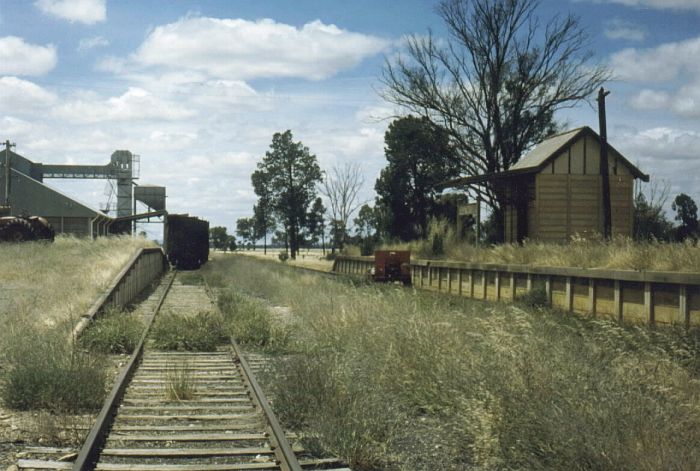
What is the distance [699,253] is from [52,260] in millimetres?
24436

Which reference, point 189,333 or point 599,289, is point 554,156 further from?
point 189,333

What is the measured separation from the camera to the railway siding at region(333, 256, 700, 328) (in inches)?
429

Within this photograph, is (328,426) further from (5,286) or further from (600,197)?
(600,197)

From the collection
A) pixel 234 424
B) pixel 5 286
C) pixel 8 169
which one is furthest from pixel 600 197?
pixel 8 169

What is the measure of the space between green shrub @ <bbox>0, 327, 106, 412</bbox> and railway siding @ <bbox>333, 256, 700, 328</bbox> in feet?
26.5

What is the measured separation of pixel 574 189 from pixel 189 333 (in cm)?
1844

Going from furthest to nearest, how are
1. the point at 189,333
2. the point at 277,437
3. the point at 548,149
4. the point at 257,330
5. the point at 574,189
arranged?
the point at 548,149
the point at 574,189
the point at 257,330
the point at 189,333
the point at 277,437

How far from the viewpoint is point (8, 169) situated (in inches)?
2158

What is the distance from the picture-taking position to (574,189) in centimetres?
2691

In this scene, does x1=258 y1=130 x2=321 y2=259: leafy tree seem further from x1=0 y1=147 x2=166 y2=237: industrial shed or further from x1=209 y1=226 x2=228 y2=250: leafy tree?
x1=209 y1=226 x2=228 y2=250: leafy tree

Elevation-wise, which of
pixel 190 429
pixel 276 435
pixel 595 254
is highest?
pixel 595 254

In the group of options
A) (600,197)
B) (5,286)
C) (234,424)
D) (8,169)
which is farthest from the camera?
(8,169)

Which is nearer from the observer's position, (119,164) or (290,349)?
(290,349)

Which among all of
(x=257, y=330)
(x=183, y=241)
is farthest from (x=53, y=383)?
(x=183, y=241)
